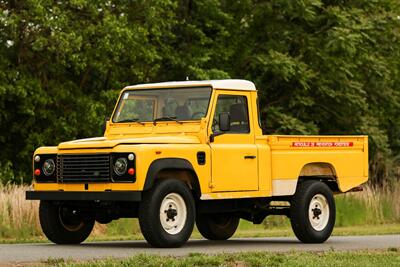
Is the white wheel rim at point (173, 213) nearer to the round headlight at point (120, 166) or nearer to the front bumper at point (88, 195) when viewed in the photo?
the front bumper at point (88, 195)

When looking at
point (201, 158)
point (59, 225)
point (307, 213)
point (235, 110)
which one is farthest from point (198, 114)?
point (59, 225)

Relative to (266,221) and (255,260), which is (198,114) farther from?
(266,221)

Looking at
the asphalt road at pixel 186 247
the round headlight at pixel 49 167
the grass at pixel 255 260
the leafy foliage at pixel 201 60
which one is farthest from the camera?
the leafy foliage at pixel 201 60

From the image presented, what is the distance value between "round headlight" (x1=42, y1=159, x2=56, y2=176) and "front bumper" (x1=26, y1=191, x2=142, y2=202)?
32 centimetres

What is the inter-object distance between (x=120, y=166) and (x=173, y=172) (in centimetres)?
93

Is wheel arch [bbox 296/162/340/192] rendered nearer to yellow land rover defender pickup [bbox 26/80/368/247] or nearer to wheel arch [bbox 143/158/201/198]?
yellow land rover defender pickup [bbox 26/80/368/247]

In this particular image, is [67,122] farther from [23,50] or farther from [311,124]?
[311,124]

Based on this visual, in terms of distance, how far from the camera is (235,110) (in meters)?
17.6

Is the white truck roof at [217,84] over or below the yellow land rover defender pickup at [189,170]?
over

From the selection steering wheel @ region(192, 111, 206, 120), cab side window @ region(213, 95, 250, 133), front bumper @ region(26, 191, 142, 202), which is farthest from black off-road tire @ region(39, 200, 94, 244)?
cab side window @ region(213, 95, 250, 133)

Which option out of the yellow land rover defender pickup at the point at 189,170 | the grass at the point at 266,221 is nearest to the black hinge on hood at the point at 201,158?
the yellow land rover defender pickup at the point at 189,170

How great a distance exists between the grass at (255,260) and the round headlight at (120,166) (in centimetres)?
223

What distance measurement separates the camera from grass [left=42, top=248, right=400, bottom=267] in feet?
41.6

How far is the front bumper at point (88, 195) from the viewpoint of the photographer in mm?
15547
